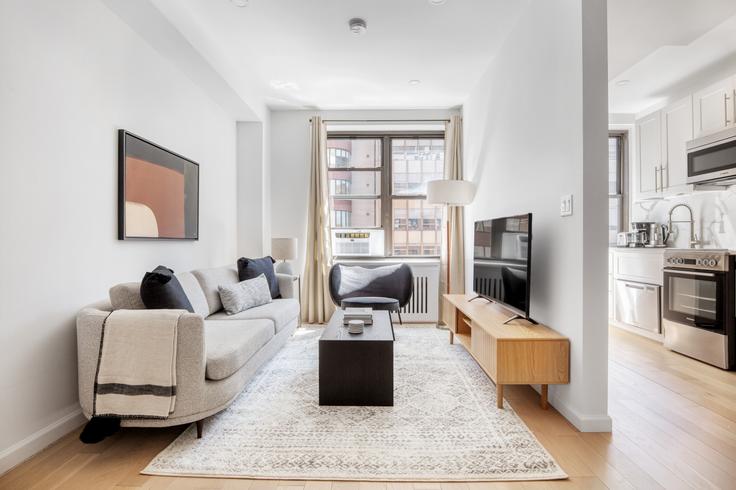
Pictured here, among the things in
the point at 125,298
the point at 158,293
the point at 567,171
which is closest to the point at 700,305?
the point at 567,171

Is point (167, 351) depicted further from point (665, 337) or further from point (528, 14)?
point (665, 337)

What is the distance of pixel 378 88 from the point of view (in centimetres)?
428

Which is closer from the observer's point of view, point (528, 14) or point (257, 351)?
point (257, 351)

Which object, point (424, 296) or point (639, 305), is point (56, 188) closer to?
point (424, 296)

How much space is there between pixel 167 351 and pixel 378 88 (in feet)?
11.7

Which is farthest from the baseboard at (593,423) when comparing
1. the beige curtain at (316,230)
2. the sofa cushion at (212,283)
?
the beige curtain at (316,230)

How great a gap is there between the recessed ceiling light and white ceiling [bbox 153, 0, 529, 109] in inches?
0.4

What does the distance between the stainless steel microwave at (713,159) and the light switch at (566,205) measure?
2112 mm

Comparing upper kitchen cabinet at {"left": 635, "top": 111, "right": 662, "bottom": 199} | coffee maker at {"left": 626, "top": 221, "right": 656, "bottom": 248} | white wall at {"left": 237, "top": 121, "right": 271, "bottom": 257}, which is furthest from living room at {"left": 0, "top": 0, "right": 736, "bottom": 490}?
upper kitchen cabinet at {"left": 635, "top": 111, "right": 662, "bottom": 199}

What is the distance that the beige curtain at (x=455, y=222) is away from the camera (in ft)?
15.7

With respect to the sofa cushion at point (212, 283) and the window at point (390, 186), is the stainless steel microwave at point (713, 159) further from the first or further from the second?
the sofa cushion at point (212, 283)

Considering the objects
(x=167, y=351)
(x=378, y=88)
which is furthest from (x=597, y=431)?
(x=378, y=88)

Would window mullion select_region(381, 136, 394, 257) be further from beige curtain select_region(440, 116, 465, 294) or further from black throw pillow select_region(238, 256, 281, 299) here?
black throw pillow select_region(238, 256, 281, 299)

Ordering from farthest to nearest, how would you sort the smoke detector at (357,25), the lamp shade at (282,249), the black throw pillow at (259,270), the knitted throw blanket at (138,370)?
1. the lamp shade at (282,249)
2. the black throw pillow at (259,270)
3. the smoke detector at (357,25)
4. the knitted throw blanket at (138,370)
